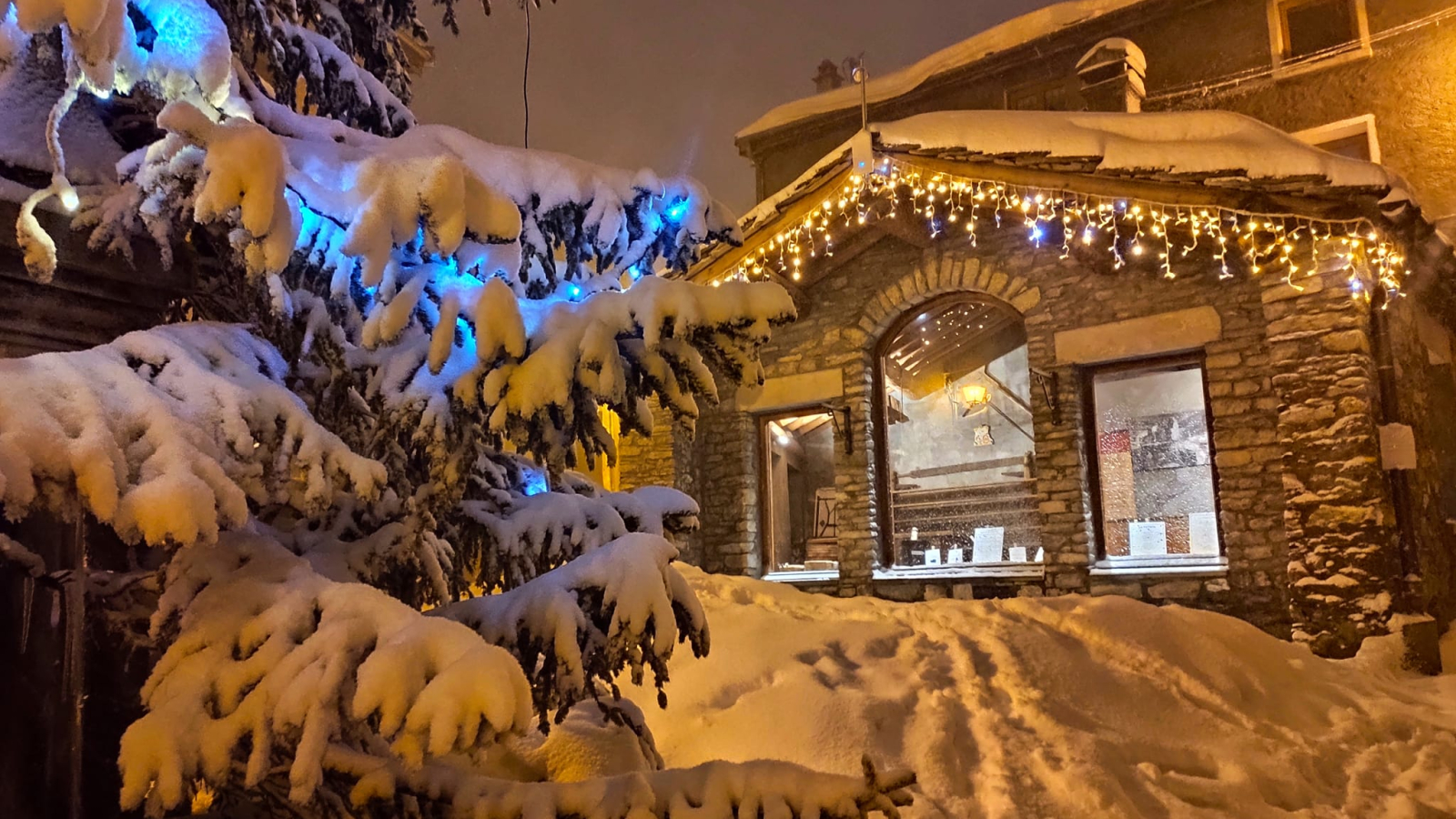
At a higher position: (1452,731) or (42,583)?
(42,583)

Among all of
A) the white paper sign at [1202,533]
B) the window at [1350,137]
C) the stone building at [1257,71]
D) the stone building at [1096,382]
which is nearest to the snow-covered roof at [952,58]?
the stone building at [1257,71]

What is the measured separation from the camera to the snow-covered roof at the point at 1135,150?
655 cm

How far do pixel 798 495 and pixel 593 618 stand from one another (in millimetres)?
8516

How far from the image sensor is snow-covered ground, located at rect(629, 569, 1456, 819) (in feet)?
12.9

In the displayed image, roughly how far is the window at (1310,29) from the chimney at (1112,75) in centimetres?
334

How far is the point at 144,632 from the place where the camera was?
1999 mm

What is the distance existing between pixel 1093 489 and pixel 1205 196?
2.75 m

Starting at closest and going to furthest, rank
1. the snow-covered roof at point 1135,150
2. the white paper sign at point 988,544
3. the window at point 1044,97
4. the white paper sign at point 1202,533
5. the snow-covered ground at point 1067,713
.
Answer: the snow-covered ground at point 1067,713, the snow-covered roof at point 1135,150, the white paper sign at point 1202,533, the white paper sign at point 988,544, the window at point 1044,97

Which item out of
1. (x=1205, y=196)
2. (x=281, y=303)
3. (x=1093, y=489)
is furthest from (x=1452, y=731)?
(x=281, y=303)

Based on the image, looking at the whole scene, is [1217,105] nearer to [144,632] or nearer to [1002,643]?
[1002,643]

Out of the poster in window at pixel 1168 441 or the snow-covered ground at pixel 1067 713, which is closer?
the snow-covered ground at pixel 1067 713

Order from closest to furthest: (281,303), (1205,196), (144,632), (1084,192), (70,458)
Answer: (70,458) < (144,632) < (281,303) < (1205,196) < (1084,192)

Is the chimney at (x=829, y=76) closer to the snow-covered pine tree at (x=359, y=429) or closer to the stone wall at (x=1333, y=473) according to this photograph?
the stone wall at (x=1333, y=473)

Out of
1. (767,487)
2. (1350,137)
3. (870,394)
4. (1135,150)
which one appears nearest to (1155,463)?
(870,394)
